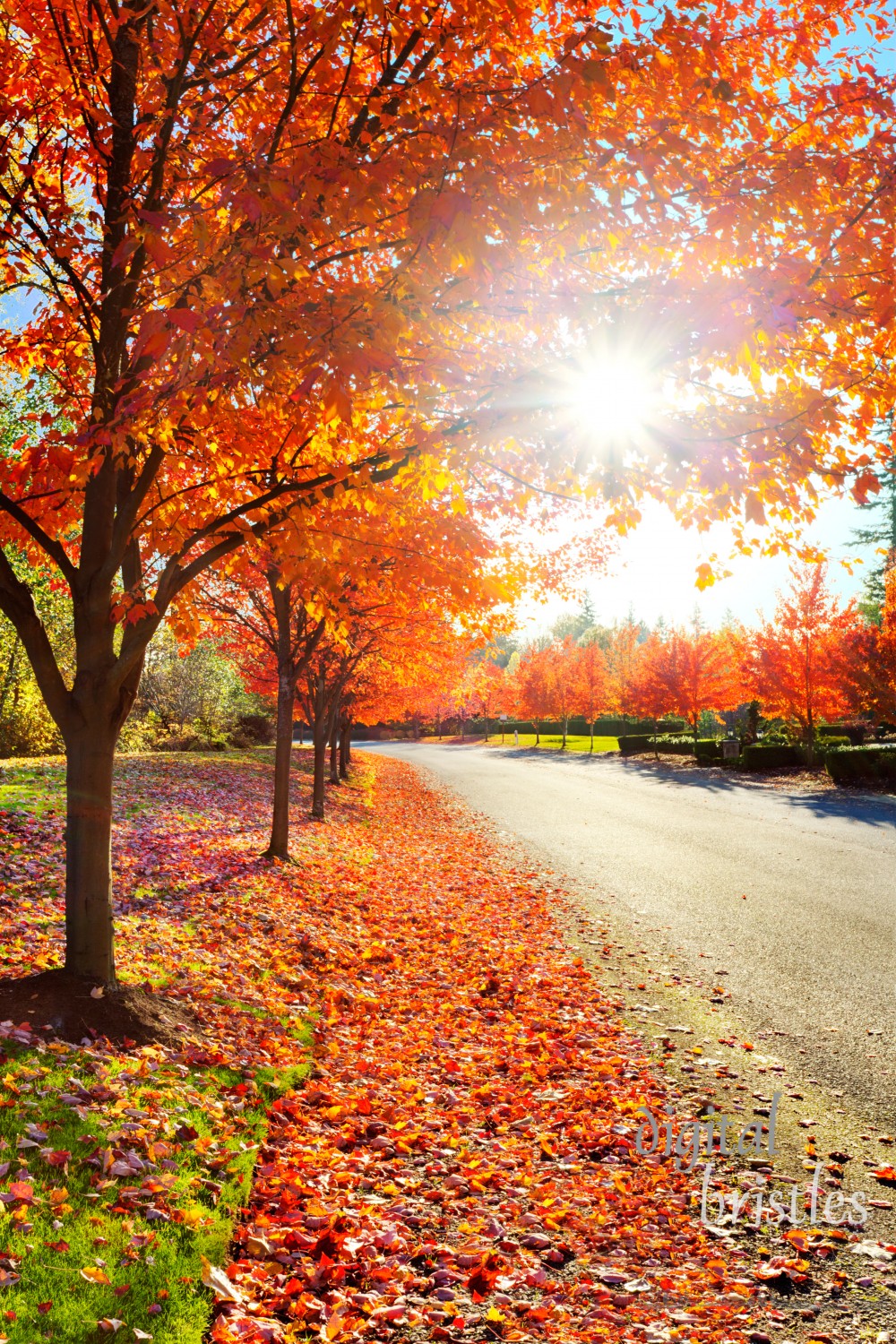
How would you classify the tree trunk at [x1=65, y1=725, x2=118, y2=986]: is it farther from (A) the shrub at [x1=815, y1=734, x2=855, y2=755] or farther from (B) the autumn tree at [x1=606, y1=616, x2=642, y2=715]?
(B) the autumn tree at [x1=606, y1=616, x2=642, y2=715]

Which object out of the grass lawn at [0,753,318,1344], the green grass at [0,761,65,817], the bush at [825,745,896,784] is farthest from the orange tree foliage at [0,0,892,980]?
the bush at [825,745,896,784]

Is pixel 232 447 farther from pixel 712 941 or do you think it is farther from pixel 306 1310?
pixel 712 941

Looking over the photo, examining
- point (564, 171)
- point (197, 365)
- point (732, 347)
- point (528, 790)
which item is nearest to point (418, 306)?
point (564, 171)

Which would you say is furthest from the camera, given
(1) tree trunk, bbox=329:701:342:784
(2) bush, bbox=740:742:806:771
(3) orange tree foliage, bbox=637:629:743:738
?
(3) orange tree foliage, bbox=637:629:743:738

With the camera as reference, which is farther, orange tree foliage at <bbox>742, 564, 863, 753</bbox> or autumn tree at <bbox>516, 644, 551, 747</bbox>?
autumn tree at <bbox>516, 644, 551, 747</bbox>

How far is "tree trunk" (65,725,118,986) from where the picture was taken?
5.25 meters

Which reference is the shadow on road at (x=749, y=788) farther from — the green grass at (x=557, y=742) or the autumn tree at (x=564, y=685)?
the autumn tree at (x=564, y=685)

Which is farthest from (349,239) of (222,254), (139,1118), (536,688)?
(536,688)

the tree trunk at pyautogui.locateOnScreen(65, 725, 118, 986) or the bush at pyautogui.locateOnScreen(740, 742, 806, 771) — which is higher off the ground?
the tree trunk at pyautogui.locateOnScreen(65, 725, 118, 986)

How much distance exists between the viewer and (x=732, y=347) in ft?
14.5

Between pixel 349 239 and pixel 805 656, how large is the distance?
26138mm

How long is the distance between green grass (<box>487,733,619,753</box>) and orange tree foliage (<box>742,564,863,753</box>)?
22424 millimetres

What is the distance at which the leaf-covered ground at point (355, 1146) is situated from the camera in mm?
3113

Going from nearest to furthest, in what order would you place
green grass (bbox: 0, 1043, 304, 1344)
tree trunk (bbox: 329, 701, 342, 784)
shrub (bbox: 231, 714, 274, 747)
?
green grass (bbox: 0, 1043, 304, 1344)
tree trunk (bbox: 329, 701, 342, 784)
shrub (bbox: 231, 714, 274, 747)
